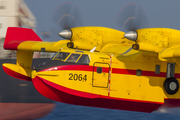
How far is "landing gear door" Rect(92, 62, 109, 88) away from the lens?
11727 millimetres

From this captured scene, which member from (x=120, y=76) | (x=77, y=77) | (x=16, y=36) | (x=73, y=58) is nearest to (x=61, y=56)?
(x=73, y=58)

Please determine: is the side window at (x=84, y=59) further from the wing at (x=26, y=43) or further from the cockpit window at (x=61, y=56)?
the wing at (x=26, y=43)

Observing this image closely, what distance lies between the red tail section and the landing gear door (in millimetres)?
6930

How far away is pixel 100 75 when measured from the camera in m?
11.8

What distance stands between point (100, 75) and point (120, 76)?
0.91 metres

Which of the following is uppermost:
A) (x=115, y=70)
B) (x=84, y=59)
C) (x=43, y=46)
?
(x=43, y=46)

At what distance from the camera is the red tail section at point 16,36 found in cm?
1716

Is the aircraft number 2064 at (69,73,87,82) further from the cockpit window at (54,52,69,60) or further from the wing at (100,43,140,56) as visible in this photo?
the wing at (100,43,140,56)

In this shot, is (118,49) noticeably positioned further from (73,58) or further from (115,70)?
(73,58)

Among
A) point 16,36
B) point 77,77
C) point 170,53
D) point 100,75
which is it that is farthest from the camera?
point 16,36

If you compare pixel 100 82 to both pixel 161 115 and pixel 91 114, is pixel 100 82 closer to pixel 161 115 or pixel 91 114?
pixel 91 114

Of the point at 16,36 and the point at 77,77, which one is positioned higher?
the point at 16,36

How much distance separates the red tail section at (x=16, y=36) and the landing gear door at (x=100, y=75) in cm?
693

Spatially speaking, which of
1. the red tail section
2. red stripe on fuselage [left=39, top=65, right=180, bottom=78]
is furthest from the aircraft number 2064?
the red tail section
